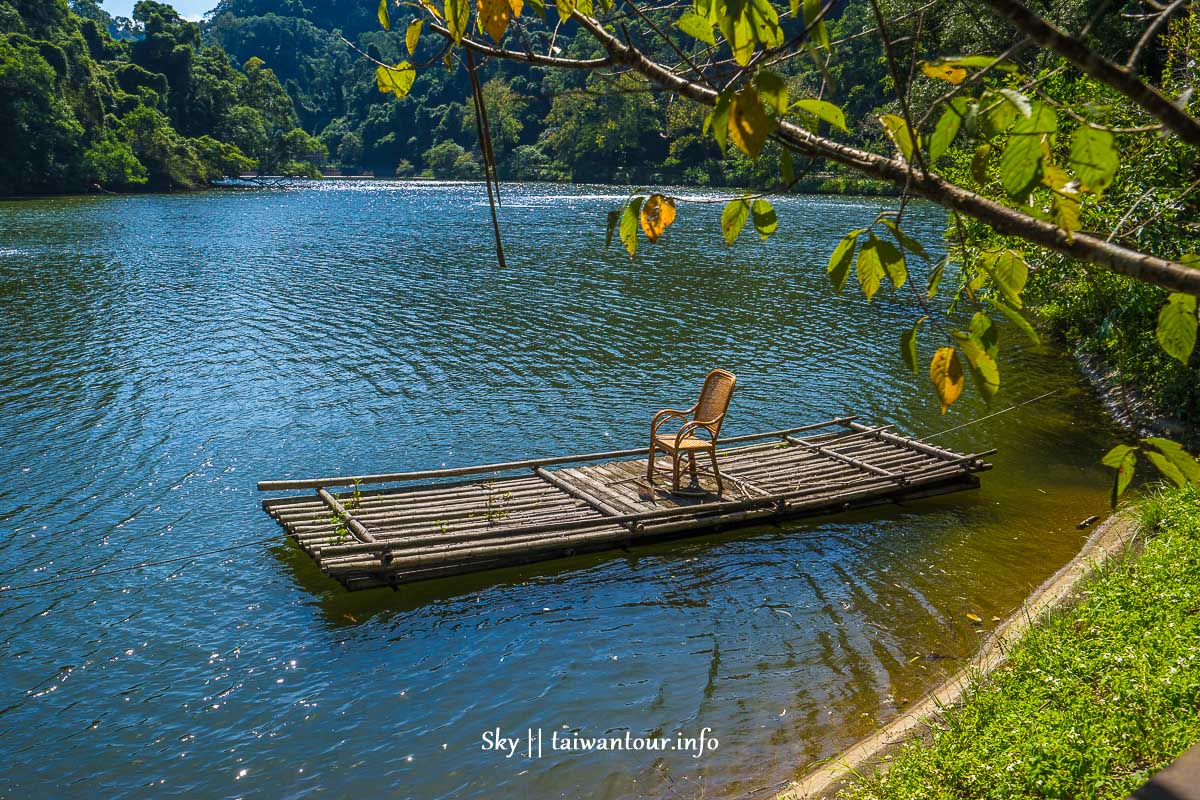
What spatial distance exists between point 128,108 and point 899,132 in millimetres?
102735

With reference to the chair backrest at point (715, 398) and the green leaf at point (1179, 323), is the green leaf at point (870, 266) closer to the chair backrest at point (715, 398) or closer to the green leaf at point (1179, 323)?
the green leaf at point (1179, 323)

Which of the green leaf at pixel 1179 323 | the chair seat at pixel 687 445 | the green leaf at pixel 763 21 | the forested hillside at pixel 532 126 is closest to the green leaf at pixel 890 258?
the green leaf at pixel 763 21

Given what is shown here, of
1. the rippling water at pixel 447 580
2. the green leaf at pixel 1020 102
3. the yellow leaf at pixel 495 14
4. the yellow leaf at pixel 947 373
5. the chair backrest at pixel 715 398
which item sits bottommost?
the rippling water at pixel 447 580

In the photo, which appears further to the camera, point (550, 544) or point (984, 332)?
point (550, 544)

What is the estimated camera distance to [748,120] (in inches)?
80.5

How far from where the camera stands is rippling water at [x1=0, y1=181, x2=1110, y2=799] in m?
7.59

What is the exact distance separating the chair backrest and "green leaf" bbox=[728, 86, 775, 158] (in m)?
8.99

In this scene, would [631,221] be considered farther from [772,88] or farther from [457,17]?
[457,17]

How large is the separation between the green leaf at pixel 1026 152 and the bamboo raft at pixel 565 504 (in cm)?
826

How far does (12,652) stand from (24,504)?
4.14 m

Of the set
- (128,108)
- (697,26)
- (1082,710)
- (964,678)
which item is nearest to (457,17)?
(697,26)

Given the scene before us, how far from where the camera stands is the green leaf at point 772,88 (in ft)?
6.35

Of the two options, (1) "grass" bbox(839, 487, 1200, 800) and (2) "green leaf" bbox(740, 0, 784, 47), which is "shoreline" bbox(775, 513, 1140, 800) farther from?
(2) "green leaf" bbox(740, 0, 784, 47)

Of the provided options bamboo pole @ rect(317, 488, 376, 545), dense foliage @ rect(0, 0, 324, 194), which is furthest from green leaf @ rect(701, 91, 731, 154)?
dense foliage @ rect(0, 0, 324, 194)
